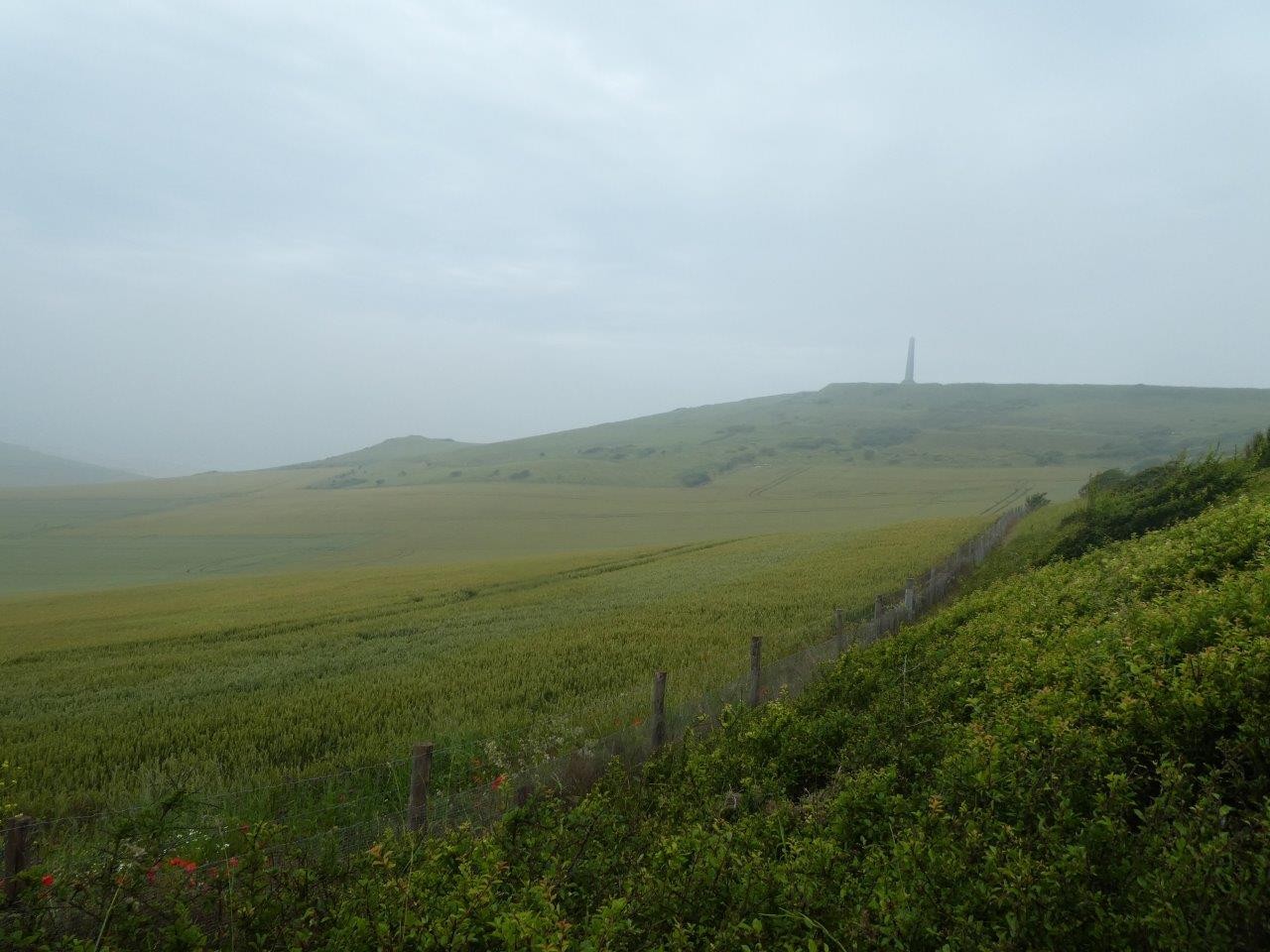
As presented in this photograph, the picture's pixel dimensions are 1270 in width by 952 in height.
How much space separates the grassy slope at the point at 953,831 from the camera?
115 inches

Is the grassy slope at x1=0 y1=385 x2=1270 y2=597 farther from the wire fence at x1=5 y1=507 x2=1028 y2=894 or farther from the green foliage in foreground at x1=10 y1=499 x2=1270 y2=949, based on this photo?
the green foliage in foreground at x1=10 y1=499 x2=1270 y2=949

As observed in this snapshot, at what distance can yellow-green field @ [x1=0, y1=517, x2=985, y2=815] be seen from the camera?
10.3 m

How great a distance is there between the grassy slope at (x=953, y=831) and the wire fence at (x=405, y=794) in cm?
79

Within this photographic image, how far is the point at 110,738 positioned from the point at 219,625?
14238 millimetres

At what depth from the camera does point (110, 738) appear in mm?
11125

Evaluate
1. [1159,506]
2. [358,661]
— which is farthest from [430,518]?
[1159,506]

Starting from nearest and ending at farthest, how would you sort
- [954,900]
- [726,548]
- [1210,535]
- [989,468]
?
[954,900] → [1210,535] → [726,548] → [989,468]

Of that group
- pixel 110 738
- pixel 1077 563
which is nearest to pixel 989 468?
pixel 1077 563

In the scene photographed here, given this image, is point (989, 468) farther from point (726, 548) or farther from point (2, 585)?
point (2, 585)

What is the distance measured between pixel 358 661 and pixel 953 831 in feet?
53.3

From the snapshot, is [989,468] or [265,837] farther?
[989,468]

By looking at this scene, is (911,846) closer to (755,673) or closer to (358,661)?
(755,673)

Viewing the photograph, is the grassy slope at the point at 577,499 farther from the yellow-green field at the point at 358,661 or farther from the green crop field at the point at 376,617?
the yellow-green field at the point at 358,661

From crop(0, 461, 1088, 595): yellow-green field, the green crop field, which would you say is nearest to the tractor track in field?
crop(0, 461, 1088, 595): yellow-green field
